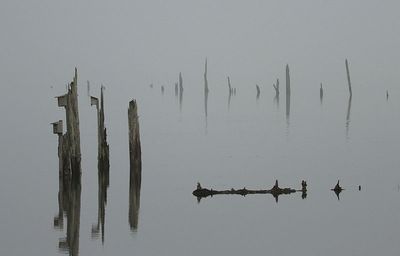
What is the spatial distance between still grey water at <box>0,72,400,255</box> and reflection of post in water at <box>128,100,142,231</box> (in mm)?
243

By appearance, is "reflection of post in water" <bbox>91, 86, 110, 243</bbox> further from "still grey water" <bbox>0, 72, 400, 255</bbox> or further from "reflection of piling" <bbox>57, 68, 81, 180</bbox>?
"reflection of piling" <bbox>57, 68, 81, 180</bbox>

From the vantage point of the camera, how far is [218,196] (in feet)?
90.4

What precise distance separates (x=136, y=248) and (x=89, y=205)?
5.21m

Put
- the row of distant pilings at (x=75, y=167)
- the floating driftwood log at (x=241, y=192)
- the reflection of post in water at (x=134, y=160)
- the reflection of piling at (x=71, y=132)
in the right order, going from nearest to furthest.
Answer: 1. the row of distant pilings at (x=75, y=167)
2. the reflection of post in water at (x=134, y=160)
3. the reflection of piling at (x=71, y=132)
4. the floating driftwood log at (x=241, y=192)

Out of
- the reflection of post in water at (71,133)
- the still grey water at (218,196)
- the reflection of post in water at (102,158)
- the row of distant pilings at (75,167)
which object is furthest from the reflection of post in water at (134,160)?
the reflection of post in water at (71,133)

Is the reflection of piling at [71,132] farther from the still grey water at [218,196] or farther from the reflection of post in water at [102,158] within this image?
the reflection of post in water at [102,158]

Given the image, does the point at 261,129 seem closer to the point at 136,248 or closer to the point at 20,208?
the point at 20,208

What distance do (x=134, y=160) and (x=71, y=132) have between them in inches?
130

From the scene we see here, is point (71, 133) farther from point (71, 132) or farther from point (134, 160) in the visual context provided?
point (134, 160)

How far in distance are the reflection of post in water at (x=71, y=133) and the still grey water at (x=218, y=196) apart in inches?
45.1

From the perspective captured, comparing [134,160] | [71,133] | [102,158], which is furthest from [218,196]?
[71,133]

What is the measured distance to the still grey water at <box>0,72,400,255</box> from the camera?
21938 millimetres

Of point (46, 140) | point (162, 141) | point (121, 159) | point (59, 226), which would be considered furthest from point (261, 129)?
point (59, 226)

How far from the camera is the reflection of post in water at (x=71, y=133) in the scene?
26.9 meters
